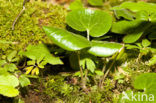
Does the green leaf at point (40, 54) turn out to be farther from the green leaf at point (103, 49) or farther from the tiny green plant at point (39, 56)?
the green leaf at point (103, 49)

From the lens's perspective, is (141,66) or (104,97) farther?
(141,66)

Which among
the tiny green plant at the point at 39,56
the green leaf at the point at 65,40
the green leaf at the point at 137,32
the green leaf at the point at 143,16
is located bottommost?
the tiny green plant at the point at 39,56

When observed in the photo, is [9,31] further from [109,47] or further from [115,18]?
[115,18]

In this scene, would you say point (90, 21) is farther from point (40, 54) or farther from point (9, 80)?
point (9, 80)

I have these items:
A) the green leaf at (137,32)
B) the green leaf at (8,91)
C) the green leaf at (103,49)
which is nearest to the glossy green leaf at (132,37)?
the green leaf at (137,32)

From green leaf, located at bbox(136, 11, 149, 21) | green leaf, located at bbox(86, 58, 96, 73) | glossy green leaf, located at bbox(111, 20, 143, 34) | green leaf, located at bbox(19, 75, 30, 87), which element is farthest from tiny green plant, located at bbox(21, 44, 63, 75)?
green leaf, located at bbox(136, 11, 149, 21)

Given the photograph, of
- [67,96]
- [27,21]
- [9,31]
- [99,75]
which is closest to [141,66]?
[99,75]

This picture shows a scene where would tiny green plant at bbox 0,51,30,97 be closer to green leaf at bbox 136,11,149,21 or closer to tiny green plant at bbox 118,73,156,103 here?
tiny green plant at bbox 118,73,156,103
